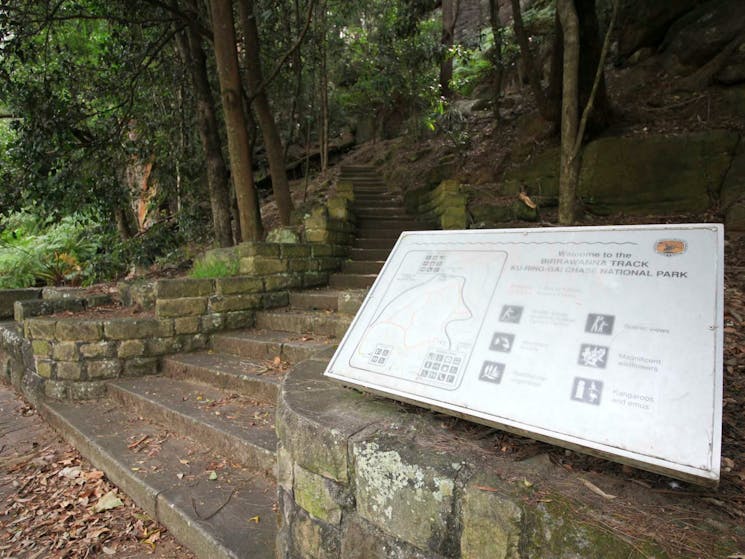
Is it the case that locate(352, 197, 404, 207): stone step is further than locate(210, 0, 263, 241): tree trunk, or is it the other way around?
locate(352, 197, 404, 207): stone step

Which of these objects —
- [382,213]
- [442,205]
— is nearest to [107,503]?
[442,205]

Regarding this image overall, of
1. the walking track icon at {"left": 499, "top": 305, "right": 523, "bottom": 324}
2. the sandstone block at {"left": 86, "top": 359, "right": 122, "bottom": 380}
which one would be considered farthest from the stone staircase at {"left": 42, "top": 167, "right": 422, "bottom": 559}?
the walking track icon at {"left": 499, "top": 305, "right": 523, "bottom": 324}

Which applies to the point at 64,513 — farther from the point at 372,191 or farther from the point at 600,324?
the point at 372,191

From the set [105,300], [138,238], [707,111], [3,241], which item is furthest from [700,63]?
[3,241]

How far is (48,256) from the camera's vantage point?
744 cm

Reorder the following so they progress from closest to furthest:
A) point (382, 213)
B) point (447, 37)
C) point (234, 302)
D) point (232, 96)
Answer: point (234, 302) → point (232, 96) → point (382, 213) → point (447, 37)

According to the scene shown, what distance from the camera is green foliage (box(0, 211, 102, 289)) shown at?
6.75 meters

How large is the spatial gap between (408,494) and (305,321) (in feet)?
9.05

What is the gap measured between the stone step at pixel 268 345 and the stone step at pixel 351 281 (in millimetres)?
1260

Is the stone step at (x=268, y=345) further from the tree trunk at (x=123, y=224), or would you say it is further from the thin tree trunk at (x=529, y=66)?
the tree trunk at (x=123, y=224)

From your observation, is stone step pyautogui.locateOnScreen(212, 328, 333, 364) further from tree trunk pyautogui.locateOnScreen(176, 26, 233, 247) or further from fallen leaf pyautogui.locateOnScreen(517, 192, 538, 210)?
fallen leaf pyautogui.locateOnScreen(517, 192, 538, 210)

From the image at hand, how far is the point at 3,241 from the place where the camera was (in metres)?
7.09

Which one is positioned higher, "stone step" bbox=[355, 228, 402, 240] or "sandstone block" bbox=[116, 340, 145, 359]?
"stone step" bbox=[355, 228, 402, 240]

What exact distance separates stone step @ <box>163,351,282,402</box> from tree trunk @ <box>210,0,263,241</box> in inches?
79.0
